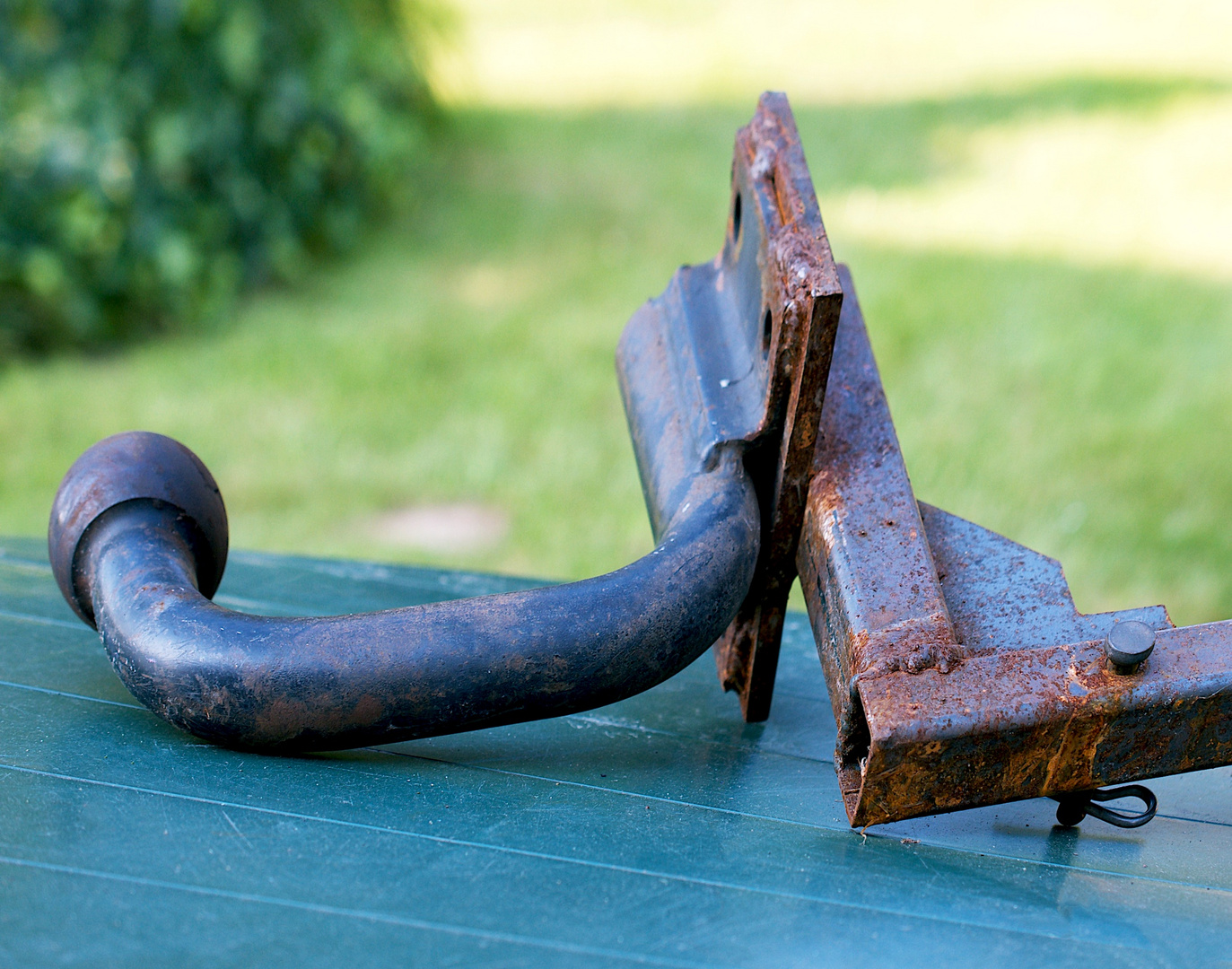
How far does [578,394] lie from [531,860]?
3815mm

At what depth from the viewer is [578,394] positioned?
477 cm

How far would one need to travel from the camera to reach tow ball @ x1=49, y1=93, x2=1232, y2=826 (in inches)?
41.1

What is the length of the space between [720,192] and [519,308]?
64.5 inches

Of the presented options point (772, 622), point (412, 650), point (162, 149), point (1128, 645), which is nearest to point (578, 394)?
point (162, 149)

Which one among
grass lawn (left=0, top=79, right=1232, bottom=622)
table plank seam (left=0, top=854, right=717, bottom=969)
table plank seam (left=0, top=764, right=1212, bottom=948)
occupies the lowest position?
table plank seam (left=0, top=854, right=717, bottom=969)

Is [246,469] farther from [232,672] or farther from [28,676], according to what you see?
[232,672]

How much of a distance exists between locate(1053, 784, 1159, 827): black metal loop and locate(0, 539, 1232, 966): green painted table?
26mm

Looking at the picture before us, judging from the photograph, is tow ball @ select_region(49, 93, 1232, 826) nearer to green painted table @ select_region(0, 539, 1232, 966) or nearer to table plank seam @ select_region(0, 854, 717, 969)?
green painted table @ select_region(0, 539, 1232, 966)

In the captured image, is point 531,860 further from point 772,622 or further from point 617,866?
point 772,622

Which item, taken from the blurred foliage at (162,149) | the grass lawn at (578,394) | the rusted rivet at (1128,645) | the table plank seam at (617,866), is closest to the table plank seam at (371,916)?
the table plank seam at (617,866)

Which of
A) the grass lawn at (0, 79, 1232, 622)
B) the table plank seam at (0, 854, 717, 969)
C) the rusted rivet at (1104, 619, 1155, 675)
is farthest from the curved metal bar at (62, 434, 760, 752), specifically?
the grass lawn at (0, 79, 1232, 622)

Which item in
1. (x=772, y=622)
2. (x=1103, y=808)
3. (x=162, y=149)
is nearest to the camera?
(x=1103, y=808)

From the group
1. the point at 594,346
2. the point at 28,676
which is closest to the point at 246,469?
the point at 594,346

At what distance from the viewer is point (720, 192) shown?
6562mm
